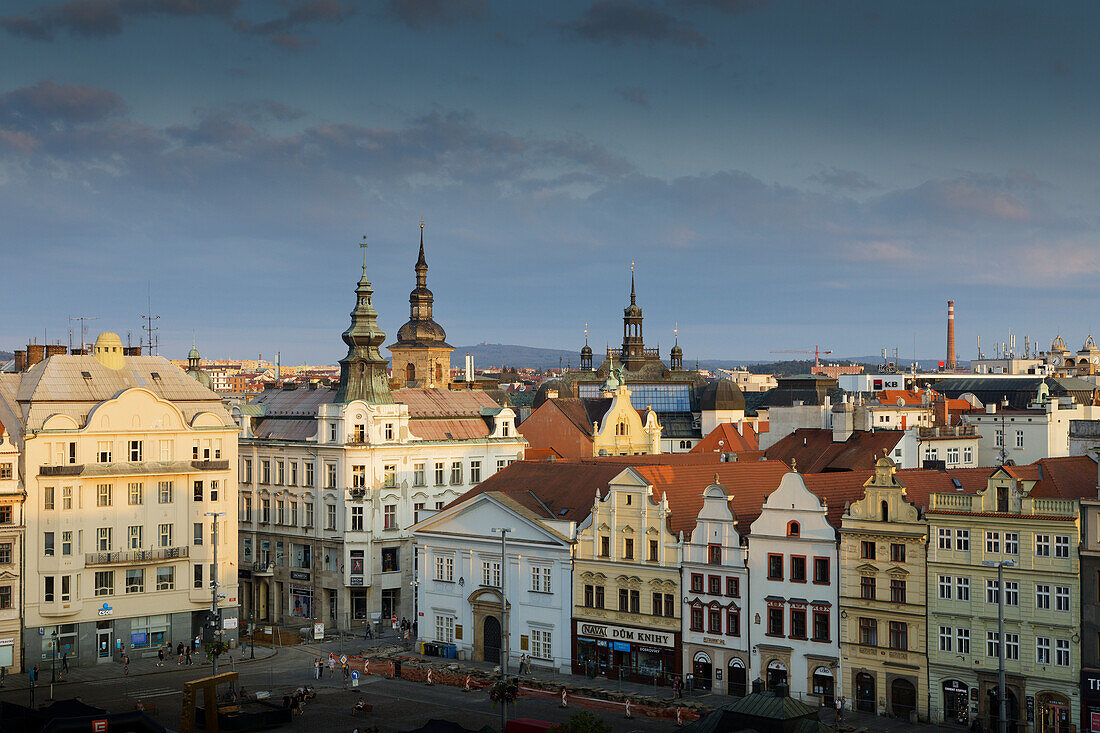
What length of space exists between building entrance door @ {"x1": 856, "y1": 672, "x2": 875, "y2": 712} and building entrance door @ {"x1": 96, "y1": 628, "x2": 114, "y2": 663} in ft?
152

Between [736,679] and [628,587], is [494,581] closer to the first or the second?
[628,587]

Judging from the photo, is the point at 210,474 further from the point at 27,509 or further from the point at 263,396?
the point at 263,396

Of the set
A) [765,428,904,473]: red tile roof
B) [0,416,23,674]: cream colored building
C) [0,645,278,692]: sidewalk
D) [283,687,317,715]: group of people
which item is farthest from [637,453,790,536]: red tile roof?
[0,416,23,674]: cream colored building

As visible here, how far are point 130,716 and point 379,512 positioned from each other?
5303 centimetres

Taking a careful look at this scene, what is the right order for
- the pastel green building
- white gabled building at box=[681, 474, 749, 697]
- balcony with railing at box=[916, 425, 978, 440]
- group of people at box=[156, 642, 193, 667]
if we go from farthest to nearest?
balcony with railing at box=[916, 425, 978, 440]
group of people at box=[156, 642, 193, 667]
white gabled building at box=[681, 474, 749, 697]
the pastel green building

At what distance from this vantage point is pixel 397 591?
115m

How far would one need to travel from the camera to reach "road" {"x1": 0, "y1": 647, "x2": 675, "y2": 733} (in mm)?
77562

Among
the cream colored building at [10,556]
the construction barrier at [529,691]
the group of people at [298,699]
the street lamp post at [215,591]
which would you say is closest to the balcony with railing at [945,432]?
the construction barrier at [529,691]

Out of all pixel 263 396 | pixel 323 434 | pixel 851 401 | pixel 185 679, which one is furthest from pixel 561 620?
pixel 851 401

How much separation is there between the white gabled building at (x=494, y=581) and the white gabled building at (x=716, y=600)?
8.73 m

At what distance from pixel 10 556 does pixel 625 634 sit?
122ft

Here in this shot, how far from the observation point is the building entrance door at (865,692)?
79312mm

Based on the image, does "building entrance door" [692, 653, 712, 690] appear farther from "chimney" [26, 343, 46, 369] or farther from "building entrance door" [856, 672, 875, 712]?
"chimney" [26, 343, 46, 369]

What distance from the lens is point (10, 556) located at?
9281 cm
